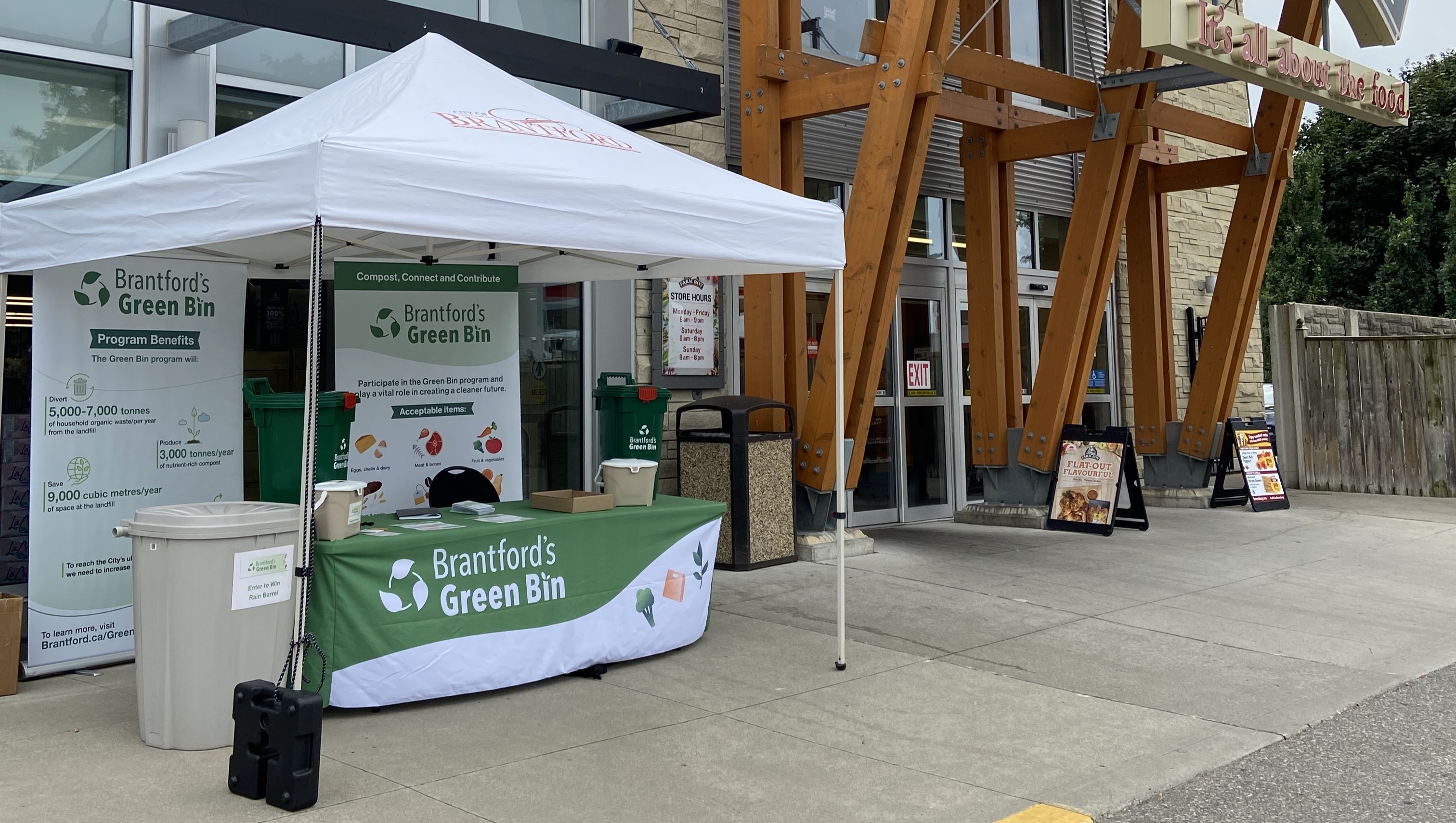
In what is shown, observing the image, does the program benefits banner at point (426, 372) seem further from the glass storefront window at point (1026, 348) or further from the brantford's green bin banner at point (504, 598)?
the glass storefront window at point (1026, 348)

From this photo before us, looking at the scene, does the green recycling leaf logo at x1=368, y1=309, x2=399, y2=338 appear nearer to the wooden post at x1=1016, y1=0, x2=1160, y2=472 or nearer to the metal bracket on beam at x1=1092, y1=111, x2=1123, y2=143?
the wooden post at x1=1016, y1=0, x2=1160, y2=472

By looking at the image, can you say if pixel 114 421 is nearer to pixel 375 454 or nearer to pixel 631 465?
pixel 375 454

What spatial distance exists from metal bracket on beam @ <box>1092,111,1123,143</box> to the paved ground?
6834 mm

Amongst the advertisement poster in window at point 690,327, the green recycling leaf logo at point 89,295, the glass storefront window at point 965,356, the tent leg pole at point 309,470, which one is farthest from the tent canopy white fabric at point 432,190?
the glass storefront window at point 965,356

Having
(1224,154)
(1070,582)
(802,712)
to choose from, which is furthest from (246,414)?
(1224,154)

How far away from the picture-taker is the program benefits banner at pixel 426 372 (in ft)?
21.6

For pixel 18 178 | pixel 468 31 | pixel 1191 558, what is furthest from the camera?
pixel 1191 558

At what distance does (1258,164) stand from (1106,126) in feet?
8.56

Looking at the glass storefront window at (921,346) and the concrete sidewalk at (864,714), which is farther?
the glass storefront window at (921,346)

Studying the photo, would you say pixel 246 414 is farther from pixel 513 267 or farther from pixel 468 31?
pixel 468 31

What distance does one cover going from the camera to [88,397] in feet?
18.4

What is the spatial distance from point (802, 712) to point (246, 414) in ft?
13.1

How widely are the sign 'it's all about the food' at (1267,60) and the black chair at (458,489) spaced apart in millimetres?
5458

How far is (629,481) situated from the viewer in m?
5.90
